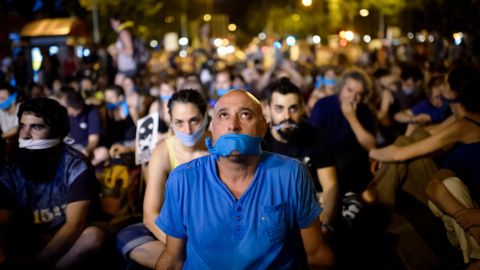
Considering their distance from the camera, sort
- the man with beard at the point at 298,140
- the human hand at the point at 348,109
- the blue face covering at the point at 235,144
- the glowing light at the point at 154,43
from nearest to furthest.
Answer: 1. the blue face covering at the point at 235,144
2. the man with beard at the point at 298,140
3. the human hand at the point at 348,109
4. the glowing light at the point at 154,43

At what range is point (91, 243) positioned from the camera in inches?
163

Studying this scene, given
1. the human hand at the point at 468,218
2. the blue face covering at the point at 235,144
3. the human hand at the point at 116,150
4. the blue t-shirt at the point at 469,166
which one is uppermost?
the blue face covering at the point at 235,144

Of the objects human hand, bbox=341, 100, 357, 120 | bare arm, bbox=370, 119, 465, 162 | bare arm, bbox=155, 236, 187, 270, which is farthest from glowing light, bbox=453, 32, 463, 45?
bare arm, bbox=155, 236, 187, 270

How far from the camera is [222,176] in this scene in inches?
106

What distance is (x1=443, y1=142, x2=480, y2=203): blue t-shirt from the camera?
13.4 feet

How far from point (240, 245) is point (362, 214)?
3.00 metres

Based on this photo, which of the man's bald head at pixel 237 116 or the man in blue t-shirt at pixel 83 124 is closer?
the man's bald head at pixel 237 116

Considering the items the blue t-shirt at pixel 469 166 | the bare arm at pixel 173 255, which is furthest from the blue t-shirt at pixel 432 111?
the bare arm at pixel 173 255

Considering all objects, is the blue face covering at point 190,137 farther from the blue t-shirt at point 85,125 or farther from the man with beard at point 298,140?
the blue t-shirt at point 85,125

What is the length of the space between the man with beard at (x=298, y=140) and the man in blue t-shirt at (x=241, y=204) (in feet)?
5.84

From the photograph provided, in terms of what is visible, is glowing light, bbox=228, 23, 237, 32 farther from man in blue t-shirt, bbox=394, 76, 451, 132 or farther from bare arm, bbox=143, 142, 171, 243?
bare arm, bbox=143, 142, 171, 243

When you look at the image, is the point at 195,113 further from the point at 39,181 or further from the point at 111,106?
the point at 111,106

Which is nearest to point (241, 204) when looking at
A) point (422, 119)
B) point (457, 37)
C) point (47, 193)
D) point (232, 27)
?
point (47, 193)

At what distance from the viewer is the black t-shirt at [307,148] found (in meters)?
4.64
